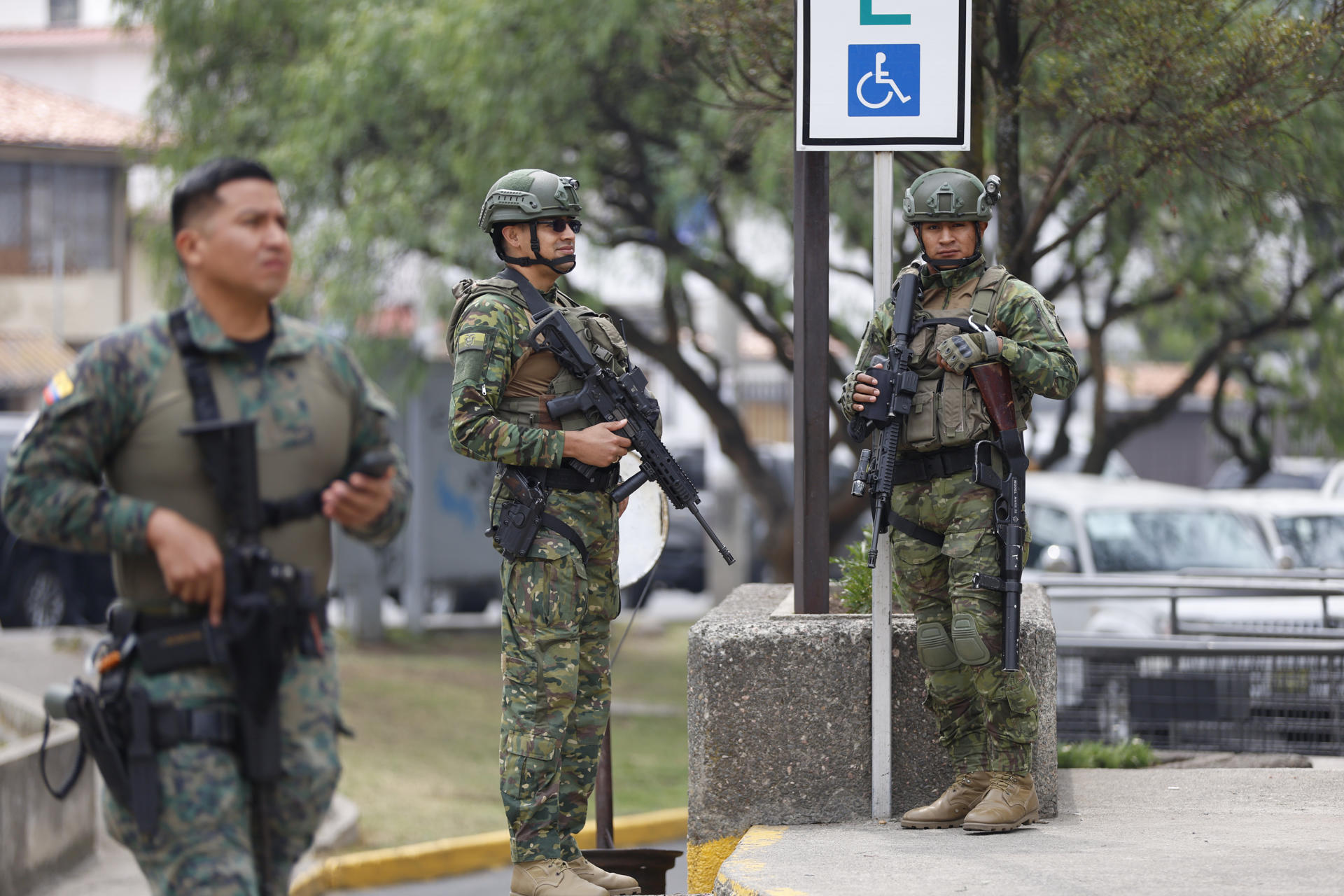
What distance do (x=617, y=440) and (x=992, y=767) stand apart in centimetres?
154

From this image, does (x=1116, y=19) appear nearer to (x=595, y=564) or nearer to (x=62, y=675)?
(x=595, y=564)

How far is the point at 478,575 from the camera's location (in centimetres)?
1669

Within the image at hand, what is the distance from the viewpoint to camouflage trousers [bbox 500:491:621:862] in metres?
4.41

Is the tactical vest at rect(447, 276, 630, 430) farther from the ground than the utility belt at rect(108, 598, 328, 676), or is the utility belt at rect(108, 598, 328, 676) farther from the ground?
the tactical vest at rect(447, 276, 630, 430)

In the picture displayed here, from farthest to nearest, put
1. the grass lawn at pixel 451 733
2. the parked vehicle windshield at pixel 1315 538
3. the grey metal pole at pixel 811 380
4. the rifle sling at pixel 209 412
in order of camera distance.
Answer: the parked vehicle windshield at pixel 1315 538 → the grass lawn at pixel 451 733 → the grey metal pole at pixel 811 380 → the rifle sling at pixel 209 412

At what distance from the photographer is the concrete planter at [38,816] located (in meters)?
6.24

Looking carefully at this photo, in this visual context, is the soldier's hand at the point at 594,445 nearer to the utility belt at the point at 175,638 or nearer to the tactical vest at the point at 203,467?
the tactical vest at the point at 203,467

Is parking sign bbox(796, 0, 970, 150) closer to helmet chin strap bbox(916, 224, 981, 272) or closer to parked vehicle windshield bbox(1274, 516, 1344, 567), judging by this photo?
helmet chin strap bbox(916, 224, 981, 272)

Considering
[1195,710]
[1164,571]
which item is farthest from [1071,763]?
[1164,571]

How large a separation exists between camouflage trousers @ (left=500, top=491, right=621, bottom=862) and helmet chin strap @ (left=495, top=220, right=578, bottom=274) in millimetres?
689

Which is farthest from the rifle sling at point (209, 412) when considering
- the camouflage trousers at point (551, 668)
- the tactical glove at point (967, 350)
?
the tactical glove at point (967, 350)

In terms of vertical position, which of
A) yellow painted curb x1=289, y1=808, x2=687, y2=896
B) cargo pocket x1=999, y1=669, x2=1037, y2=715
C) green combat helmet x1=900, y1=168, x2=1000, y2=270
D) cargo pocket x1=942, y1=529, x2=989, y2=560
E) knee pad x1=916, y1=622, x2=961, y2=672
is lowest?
yellow painted curb x1=289, y1=808, x2=687, y2=896

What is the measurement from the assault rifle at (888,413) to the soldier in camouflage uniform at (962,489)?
34 mm

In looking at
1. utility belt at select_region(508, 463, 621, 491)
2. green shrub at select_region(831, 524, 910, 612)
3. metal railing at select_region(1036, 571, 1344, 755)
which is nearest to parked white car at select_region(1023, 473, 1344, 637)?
metal railing at select_region(1036, 571, 1344, 755)
